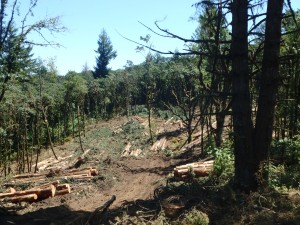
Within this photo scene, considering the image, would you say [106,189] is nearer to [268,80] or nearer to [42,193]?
[42,193]

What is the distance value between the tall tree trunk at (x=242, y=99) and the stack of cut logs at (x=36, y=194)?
8448 millimetres

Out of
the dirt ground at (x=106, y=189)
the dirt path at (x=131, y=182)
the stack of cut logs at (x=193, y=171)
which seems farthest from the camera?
the dirt path at (x=131, y=182)

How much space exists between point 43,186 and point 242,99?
10.4 meters

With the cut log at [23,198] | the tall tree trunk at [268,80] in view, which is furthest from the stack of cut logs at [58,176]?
the tall tree trunk at [268,80]

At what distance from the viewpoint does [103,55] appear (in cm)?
6800

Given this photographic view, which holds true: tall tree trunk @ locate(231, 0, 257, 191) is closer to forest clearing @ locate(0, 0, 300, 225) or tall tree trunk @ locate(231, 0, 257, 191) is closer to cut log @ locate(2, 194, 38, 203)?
forest clearing @ locate(0, 0, 300, 225)

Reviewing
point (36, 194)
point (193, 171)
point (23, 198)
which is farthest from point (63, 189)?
point (193, 171)

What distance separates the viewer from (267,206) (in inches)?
274

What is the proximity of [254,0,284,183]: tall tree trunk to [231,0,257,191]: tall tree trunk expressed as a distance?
236 millimetres

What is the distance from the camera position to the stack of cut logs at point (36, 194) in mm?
13617

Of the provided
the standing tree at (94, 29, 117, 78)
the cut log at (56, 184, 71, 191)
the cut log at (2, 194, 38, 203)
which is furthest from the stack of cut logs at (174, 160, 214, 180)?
the standing tree at (94, 29, 117, 78)

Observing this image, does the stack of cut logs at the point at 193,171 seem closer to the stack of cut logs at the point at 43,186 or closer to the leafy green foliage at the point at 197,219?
the stack of cut logs at the point at 43,186

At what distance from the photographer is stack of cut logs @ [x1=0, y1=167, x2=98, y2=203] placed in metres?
13.8

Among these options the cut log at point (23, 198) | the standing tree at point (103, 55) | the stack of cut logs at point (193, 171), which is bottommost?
the cut log at point (23, 198)
